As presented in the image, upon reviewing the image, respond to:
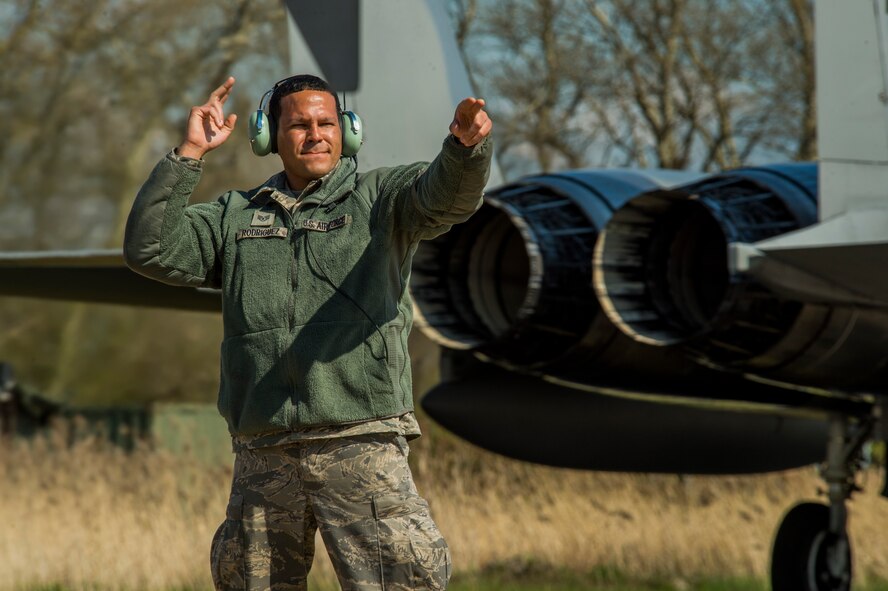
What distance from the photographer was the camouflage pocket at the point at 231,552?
2840 millimetres

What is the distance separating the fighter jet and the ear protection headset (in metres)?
2.21

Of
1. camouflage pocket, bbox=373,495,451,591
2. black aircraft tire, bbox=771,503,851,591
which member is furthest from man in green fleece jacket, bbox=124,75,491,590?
black aircraft tire, bbox=771,503,851,591

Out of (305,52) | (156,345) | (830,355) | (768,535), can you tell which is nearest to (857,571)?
(768,535)

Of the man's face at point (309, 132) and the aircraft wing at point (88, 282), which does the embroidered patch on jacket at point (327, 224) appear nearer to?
the man's face at point (309, 132)

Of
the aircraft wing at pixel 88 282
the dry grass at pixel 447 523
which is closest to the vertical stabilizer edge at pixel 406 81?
the aircraft wing at pixel 88 282

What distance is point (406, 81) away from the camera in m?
6.11

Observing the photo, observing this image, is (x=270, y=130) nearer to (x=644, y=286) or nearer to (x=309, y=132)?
(x=309, y=132)

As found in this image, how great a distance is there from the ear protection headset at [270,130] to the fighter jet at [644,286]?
7.26 ft

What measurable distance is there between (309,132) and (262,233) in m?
0.25

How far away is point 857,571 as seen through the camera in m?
7.80

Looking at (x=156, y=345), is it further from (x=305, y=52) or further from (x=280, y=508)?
(x=280, y=508)

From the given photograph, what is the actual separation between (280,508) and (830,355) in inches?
141

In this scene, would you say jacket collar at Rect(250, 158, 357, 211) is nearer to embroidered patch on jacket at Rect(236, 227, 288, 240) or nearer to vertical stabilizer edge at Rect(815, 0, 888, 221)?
embroidered patch on jacket at Rect(236, 227, 288, 240)

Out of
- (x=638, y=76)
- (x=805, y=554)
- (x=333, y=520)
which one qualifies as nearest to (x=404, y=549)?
(x=333, y=520)
